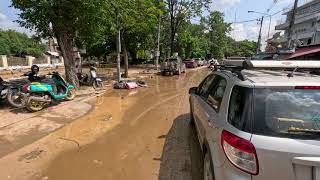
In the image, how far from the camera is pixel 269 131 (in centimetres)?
260

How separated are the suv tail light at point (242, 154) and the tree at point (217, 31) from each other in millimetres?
66351

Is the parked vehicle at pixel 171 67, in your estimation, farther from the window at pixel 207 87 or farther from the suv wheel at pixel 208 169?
the suv wheel at pixel 208 169

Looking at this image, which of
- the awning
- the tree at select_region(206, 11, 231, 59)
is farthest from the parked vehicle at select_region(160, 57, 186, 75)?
the tree at select_region(206, 11, 231, 59)

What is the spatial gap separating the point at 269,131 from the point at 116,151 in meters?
3.74

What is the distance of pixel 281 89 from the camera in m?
2.81

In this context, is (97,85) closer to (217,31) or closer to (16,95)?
(16,95)

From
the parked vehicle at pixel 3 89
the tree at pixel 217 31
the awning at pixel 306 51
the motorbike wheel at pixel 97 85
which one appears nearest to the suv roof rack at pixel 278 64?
the awning at pixel 306 51

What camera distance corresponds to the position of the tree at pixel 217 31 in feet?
220

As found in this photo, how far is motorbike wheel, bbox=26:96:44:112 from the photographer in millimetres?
8682

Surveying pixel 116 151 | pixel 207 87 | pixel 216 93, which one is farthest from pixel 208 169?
pixel 116 151

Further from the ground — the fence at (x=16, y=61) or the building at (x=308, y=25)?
the building at (x=308, y=25)

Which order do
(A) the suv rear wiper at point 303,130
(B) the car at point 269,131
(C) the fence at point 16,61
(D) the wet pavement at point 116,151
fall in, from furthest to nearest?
(C) the fence at point 16,61 < (D) the wet pavement at point 116,151 < (A) the suv rear wiper at point 303,130 < (B) the car at point 269,131

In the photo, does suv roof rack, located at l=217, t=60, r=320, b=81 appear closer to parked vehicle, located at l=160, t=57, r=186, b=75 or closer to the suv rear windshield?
the suv rear windshield

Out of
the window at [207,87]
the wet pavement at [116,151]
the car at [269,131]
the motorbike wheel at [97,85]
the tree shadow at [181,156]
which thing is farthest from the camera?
the motorbike wheel at [97,85]
